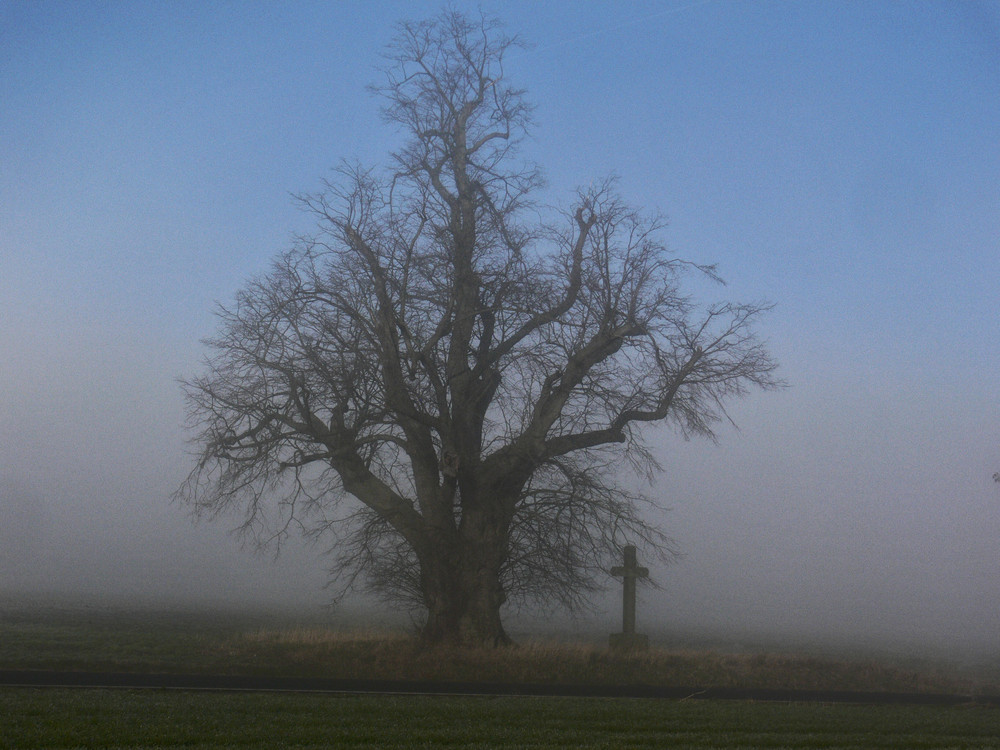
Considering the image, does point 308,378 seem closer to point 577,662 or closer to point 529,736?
point 577,662

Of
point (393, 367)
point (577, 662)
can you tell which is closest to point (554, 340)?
point (393, 367)

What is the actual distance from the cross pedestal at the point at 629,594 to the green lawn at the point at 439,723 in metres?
7.80

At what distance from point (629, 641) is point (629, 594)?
1.11 meters

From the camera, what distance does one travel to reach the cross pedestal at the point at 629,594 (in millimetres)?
21109

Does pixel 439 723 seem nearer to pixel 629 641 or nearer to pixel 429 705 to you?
pixel 429 705

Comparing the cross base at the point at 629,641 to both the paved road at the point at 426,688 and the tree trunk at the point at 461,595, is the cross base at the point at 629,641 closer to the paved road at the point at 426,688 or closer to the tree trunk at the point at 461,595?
the tree trunk at the point at 461,595

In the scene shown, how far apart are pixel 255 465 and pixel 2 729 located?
37.1ft

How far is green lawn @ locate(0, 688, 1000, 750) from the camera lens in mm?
8867

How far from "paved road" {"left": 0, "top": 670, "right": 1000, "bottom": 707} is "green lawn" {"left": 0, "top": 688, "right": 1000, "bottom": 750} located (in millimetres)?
1112

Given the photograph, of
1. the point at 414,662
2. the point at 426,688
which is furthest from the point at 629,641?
the point at 426,688

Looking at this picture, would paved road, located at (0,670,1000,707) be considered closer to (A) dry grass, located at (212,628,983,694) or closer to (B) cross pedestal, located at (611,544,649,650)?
(A) dry grass, located at (212,628,983,694)

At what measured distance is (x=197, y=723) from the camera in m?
9.52


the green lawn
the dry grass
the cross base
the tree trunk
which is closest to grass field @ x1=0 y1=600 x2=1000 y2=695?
the dry grass

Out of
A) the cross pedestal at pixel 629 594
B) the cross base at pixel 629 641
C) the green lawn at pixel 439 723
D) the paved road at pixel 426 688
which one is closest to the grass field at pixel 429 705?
the green lawn at pixel 439 723
